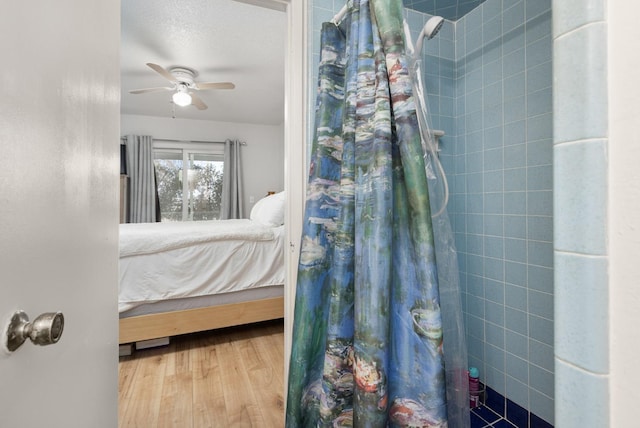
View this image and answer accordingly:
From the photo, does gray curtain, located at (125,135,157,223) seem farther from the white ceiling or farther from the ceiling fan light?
the ceiling fan light

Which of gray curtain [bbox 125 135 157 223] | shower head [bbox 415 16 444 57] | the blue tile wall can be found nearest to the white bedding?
shower head [bbox 415 16 444 57]

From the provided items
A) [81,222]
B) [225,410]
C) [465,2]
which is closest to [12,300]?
[81,222]

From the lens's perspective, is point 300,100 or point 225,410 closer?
point 300,100

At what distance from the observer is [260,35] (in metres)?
2.52

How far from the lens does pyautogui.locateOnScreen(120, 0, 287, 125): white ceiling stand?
2207 mm

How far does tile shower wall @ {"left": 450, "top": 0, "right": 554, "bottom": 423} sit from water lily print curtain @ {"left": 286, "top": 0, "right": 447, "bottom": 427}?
2.58 feet

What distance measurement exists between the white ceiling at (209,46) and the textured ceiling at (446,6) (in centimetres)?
74

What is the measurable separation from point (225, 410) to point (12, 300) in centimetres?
156

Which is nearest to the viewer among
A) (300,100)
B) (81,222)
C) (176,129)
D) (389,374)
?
(81,222)

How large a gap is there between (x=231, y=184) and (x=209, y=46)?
2644 mm

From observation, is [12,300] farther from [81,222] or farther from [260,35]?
[260,35]

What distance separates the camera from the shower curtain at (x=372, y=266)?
923mm

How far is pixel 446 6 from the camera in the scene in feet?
5.42

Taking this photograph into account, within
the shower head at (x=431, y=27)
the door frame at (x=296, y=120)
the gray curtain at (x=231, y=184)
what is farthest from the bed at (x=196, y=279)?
the gray curtain at (x=231, y=184)
